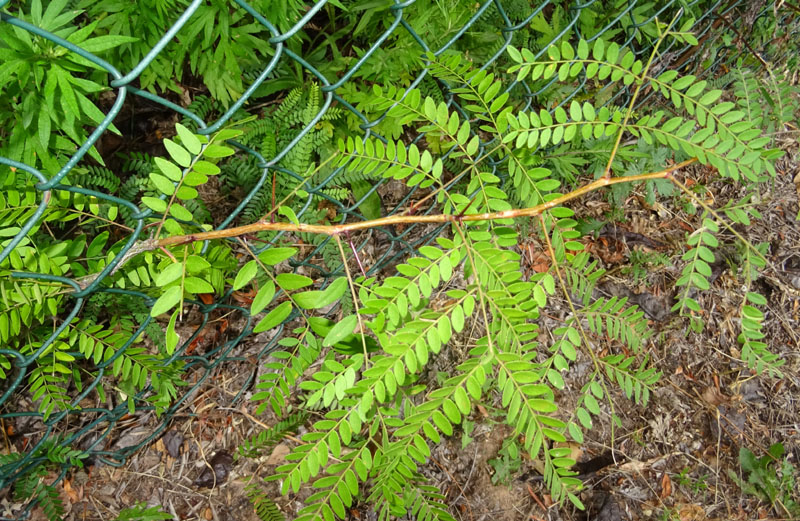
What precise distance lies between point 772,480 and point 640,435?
686 millimetres

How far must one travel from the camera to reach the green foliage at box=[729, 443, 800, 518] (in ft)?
7.93

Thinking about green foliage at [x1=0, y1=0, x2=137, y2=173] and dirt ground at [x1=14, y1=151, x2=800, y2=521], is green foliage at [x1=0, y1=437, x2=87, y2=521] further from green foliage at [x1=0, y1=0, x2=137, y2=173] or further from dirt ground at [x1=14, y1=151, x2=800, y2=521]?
green foliage at [x1=0, y1=0, x2=137, y2=173]

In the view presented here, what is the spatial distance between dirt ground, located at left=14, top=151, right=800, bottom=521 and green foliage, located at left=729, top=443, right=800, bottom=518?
0.02 meters

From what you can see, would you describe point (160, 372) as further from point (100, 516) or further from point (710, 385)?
point (710, 385)

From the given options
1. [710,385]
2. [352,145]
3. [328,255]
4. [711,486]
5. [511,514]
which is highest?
[352,145]

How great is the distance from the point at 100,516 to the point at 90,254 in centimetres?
120

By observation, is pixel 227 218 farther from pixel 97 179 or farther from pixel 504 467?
pixel 504 467

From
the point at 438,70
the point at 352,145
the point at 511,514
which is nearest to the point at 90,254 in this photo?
the point at 352,145

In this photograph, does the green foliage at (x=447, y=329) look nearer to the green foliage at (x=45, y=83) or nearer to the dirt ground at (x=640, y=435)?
the green foliage at (x=45, y=83)

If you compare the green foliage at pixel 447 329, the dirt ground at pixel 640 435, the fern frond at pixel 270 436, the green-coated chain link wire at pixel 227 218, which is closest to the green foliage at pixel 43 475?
the green-coated chain link wire at pixel 227 218

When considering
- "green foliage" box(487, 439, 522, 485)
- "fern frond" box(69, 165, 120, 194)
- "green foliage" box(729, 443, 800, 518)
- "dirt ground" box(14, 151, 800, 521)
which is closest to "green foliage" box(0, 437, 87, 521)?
"dirt ground" box(14, 151, 800, 521)

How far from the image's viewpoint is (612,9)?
270 cm

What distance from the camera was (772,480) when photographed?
2.44 metres

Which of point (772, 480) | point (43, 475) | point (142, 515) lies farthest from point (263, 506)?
point (772, 480)
